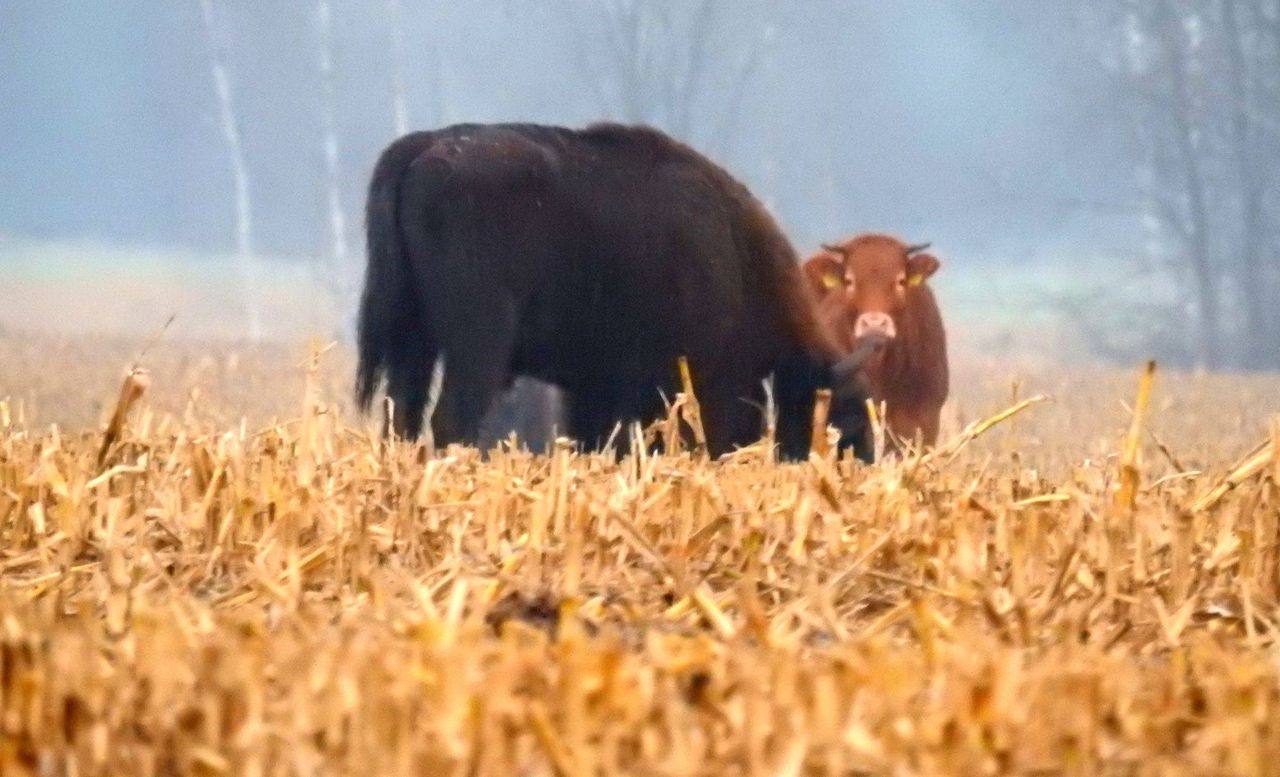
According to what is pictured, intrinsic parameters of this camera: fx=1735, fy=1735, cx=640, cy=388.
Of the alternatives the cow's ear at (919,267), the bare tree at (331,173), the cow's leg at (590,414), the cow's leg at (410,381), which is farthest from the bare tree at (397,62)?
the cow's leg at (410,381)

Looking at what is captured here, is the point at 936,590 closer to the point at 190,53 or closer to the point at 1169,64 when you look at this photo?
the point at 1169,64

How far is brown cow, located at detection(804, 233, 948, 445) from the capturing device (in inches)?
279

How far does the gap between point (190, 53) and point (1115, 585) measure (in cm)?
3257

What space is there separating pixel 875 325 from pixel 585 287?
160 centimetres

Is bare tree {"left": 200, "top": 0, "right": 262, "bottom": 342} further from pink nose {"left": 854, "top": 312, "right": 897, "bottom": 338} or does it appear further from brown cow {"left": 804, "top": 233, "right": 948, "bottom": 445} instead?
pink nose {"left": 854, "top": 312, "right": 897, "bottom": 338}

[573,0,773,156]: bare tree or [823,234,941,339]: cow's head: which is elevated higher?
[573,0,773,156]: bare tree

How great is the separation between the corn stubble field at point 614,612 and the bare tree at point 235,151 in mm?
26197

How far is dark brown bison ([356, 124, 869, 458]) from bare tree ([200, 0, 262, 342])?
2267 centimetres

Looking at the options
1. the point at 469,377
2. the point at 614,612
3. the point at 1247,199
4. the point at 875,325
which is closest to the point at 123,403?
the point at 614,612

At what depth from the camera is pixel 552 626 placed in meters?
1.82

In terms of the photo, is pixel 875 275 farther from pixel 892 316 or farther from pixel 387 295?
pixel 387 295

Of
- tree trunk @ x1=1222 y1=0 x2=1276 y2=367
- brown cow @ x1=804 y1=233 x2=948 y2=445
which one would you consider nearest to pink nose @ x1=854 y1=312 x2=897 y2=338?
brown cow @ x1=804 y1=233 x2=948 y2=445

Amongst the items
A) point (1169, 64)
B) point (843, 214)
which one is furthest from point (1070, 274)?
point (1169, 64)

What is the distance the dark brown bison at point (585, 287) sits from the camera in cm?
524
